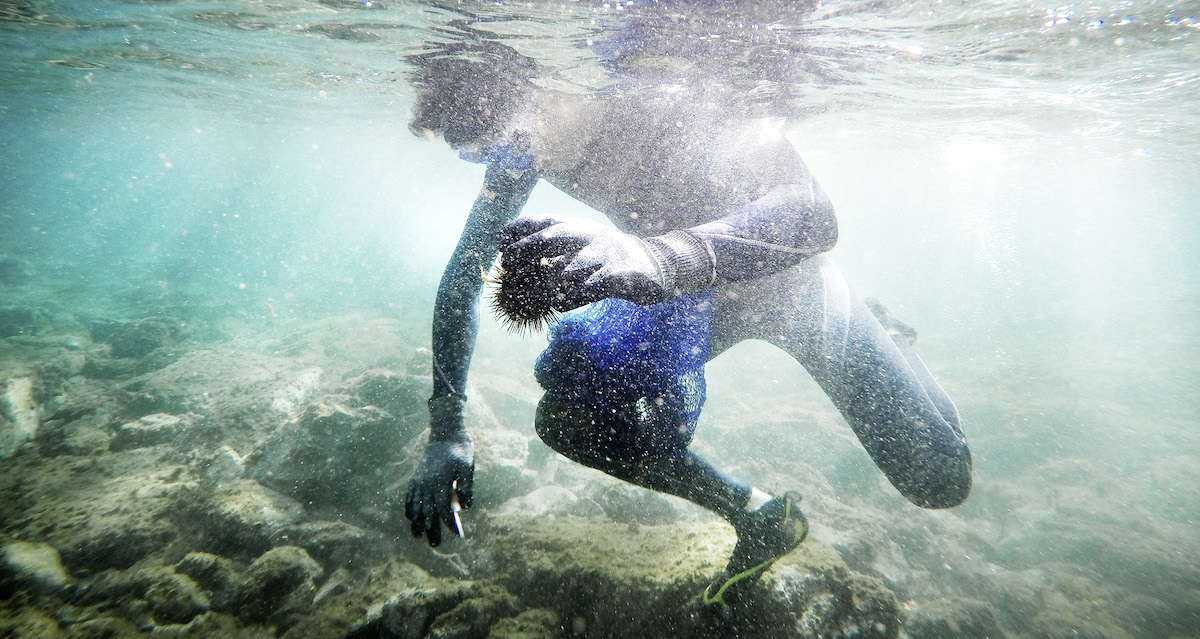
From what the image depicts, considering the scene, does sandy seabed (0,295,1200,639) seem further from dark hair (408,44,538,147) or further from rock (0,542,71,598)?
dark hair (408,44,538,147)

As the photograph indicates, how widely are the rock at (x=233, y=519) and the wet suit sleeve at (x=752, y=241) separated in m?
4.52

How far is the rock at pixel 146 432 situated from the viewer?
5.84m

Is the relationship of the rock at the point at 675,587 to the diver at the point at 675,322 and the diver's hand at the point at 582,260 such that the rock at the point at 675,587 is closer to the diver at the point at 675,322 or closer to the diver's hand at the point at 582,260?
the diver at the point at 675,322

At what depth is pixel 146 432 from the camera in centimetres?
600

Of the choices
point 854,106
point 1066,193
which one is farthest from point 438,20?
point 1066,193

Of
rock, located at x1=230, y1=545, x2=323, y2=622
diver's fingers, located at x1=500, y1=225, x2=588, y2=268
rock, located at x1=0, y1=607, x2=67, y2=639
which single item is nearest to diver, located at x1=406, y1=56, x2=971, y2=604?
diver's fingers, located at x1=500, y1=225, x2=588, y2=268

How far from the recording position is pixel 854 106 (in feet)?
39.8

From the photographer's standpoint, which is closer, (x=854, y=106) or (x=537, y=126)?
(x=537, y=126)

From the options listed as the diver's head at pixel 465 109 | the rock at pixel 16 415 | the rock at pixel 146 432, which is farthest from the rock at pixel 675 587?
the rock at pixel 16 415

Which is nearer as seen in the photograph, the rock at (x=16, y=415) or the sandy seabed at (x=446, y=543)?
the sandy seabed at (x=446, y=543)

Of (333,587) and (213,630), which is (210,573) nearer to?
(213,630)

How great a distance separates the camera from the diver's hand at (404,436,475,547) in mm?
2066

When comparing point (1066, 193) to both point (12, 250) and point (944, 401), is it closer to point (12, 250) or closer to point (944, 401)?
point (944, 401)

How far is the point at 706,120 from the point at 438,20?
21.9 ft
